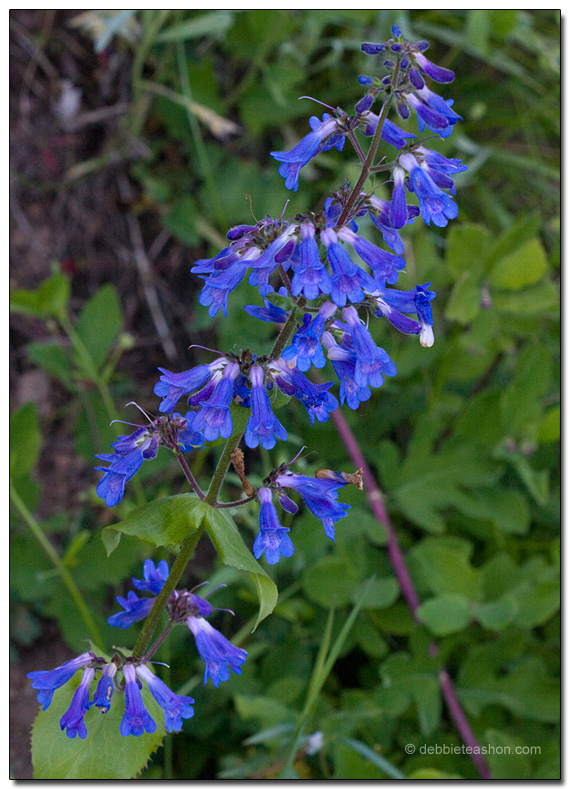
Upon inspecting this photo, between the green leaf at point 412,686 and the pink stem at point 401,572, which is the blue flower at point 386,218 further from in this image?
the green leaf at point 412,686

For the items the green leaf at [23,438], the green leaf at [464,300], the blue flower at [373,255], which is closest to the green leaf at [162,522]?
the blue flower at [373,255]

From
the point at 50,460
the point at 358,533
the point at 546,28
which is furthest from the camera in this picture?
the point at 546,28

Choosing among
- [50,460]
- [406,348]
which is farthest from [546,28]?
[50,460]

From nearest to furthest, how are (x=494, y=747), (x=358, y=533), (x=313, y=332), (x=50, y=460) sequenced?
1. (x=313, y=332)
2. (x=494, y=747)
3. (x=358, y=533)
4. (x=50, y=460)

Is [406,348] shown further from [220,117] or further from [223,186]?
[220,117]

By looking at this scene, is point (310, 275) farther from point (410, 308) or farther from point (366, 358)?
point (410, 308)

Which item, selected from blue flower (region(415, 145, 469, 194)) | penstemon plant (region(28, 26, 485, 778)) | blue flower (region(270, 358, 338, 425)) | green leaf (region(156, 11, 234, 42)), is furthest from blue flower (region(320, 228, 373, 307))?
green leaf (region(156, 11, 234, 42))

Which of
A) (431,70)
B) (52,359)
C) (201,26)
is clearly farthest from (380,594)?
(201,26)

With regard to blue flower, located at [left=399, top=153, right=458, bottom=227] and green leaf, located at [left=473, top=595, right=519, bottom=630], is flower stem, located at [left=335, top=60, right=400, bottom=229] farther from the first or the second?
green leaf, located at [left=473, top=595, right=519, bottom=630]
